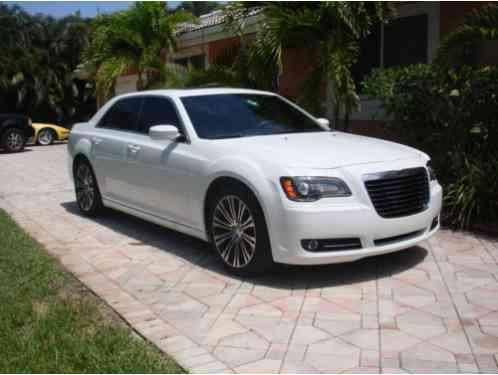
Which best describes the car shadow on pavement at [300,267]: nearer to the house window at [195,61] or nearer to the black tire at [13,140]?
the house window at [195,61]

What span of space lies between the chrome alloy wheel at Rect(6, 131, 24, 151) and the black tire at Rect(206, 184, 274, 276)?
1504 cm

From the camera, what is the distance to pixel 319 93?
9266mm

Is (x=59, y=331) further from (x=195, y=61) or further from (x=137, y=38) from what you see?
(x=195, y=61)

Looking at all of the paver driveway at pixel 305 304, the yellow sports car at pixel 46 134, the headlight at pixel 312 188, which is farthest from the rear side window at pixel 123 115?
the yellow sports car at pixel 46 134

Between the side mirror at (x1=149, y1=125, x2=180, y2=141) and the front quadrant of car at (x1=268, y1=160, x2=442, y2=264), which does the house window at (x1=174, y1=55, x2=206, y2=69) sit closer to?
the side mirror at (x1=149, y1=125, x2=180, y2=141)

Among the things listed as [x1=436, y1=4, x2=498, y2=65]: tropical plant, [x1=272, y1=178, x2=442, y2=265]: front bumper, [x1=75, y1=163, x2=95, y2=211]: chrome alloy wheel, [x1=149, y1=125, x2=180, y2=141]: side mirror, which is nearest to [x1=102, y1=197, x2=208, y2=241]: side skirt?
[x1=75, y1=163, x2=95, y2=211]: chrome alloy wheel

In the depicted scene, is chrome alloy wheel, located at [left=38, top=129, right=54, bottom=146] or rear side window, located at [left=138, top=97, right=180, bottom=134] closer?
rear side window, located at [left=138, top=97, right=180, bottom=134]

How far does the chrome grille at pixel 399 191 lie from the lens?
4824 mm

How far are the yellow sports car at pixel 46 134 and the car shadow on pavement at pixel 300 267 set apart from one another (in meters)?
15.6

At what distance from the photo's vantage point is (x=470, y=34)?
23.5ft

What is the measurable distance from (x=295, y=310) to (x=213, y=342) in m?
0.79

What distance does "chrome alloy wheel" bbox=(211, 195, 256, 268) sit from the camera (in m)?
5.02

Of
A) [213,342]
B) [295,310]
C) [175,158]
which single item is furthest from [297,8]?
[213,342]

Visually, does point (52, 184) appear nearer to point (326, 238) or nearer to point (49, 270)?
point (49, 270)
